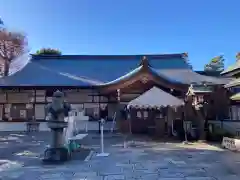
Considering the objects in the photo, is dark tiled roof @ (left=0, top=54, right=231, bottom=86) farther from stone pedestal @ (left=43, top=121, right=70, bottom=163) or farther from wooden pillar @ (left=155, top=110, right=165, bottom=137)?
stone pedestal @ (left=43, top=121, right=70, bottom=163)

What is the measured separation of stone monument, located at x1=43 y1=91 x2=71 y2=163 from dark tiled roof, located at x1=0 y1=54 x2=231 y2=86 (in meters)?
10.0

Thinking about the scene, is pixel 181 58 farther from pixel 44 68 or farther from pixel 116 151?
pixel 116 151

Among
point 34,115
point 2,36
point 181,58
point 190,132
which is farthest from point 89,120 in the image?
point 2,36

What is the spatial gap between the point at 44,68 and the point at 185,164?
697 inches

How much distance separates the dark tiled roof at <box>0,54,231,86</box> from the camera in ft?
63.8

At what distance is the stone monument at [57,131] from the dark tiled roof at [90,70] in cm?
1004

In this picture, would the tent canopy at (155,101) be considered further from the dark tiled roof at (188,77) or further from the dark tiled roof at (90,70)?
the dark tiled roof at (188,77)

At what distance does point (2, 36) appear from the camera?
91.8 feet

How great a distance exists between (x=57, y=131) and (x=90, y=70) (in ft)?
47.8

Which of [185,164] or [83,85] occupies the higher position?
[83,85]

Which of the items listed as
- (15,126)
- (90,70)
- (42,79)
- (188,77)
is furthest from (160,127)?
(15,126)

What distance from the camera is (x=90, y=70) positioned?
2239 centimetres

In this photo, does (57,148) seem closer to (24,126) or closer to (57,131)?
(57,131)

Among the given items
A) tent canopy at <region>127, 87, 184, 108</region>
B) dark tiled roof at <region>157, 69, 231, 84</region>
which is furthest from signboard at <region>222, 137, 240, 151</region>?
dark tiled roof at <region>157, 69, 231, 84</region>
